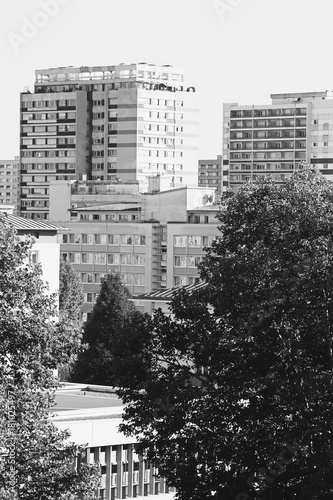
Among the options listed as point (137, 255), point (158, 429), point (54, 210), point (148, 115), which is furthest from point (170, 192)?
point (158, 429)

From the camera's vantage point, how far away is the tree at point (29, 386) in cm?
2323

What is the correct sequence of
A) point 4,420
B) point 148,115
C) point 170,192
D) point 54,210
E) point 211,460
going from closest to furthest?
1. point 4,420
2. point 211,460
3. point 170,192
4. point 54,210
5. point 148,115

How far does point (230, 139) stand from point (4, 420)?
146986mm

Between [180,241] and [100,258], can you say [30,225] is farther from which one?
[100,258]

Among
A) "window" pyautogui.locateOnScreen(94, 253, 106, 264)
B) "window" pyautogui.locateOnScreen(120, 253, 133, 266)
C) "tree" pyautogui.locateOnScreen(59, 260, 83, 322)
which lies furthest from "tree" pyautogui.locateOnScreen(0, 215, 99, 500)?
"window" pyautogui.locateOnScreen(94, 253, 106, 264)

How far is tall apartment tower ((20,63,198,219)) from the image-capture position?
162875 mm

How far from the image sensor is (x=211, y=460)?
26.2m

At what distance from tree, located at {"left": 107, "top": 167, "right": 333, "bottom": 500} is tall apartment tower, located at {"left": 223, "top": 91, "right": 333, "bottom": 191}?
134m

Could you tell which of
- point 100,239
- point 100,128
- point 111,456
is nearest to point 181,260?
point 100,239

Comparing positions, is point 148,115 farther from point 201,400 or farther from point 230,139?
point 201,400

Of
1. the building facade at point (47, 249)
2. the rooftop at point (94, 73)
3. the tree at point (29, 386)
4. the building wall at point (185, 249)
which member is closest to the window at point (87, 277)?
the building wall at point (185, 249)

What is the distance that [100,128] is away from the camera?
163375 millimetres

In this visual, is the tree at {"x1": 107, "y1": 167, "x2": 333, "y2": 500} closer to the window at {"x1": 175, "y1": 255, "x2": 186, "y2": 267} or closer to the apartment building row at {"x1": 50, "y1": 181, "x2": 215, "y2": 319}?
the apartment building row at {"x1": 50, "y1": 181, "x2": 215, "y2": 319}

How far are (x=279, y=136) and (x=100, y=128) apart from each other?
20.7 meters
